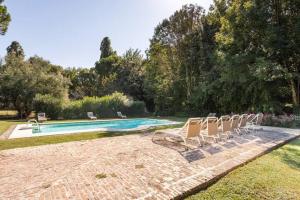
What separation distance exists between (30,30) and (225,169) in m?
18.9

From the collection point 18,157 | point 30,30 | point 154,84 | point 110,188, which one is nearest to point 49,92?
point 30,30

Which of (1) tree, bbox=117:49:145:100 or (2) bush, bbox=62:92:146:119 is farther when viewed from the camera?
(1) tree, bbox=117:49:145:100

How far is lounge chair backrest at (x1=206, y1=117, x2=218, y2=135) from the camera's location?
299 inches

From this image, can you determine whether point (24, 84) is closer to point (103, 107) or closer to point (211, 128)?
point (103, 107)

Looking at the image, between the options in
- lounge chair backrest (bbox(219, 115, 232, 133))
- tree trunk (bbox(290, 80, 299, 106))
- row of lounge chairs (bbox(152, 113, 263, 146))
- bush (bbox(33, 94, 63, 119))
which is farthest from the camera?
bush (bbox(33, 94, 63, 119))

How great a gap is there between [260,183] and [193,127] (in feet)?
9.68

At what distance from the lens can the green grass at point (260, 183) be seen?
3941 millimetres

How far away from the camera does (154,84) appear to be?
29469 millimetres

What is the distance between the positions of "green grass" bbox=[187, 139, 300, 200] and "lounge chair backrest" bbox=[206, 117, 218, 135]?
1.99 metres

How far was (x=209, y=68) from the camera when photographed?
23.0 m

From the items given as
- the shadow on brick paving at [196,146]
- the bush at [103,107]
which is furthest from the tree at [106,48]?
the shadow on brick paving at [196,146]

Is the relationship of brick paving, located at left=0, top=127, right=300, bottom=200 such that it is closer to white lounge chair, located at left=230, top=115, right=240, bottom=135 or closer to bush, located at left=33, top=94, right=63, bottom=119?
white lounge chair, located at left=230, top=115, right=240, bottom=135

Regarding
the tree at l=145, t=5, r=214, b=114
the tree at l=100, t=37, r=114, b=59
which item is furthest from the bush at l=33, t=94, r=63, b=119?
the tree at l=100, t=37, r=114, b=59

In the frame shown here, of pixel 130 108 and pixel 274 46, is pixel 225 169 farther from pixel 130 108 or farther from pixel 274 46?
pixel 130 108
